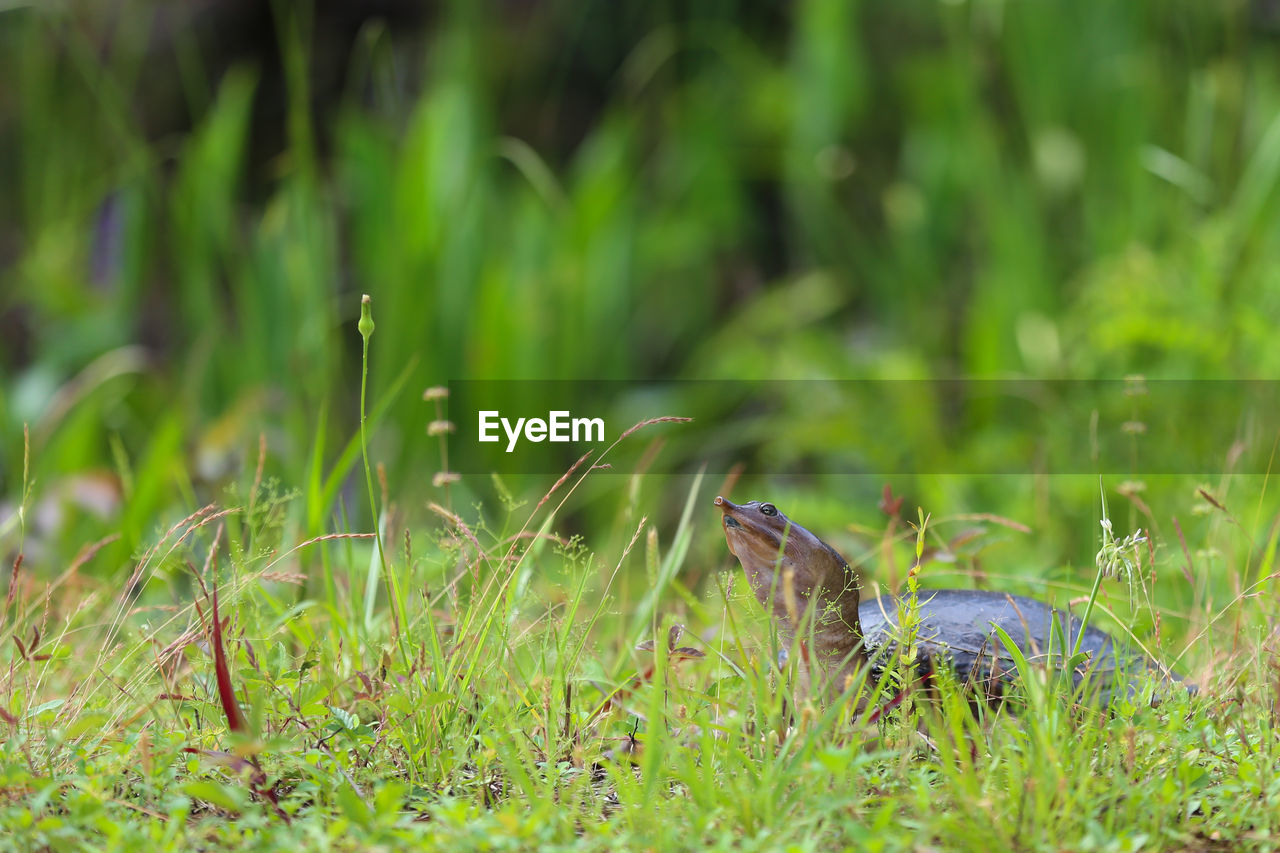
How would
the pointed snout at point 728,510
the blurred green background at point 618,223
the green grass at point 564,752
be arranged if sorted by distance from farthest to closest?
the blurred green background at point 618,223 → the pointed snout at point 728,510 → the green grass at point 564,752

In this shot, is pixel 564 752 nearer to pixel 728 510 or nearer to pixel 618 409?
pixel 728 510

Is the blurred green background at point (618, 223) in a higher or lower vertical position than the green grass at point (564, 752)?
higher

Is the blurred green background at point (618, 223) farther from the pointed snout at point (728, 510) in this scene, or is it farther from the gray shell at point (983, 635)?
the pointed snout at point (728, 510)

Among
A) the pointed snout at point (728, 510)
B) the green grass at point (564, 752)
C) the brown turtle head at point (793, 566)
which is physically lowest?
the green grass at point (564, 752)

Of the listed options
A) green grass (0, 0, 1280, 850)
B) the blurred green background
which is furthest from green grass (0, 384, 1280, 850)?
the blurred green background

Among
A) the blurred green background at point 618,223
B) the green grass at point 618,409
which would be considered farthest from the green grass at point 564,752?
the blurred green background at point 618,223

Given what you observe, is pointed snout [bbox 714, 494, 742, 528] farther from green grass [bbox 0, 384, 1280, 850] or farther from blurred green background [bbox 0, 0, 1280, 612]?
blurred green background [bbox 0, 0, 1280, 612]

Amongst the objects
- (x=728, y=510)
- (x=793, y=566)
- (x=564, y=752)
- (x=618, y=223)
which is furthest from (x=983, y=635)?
(x=618, y=223)
